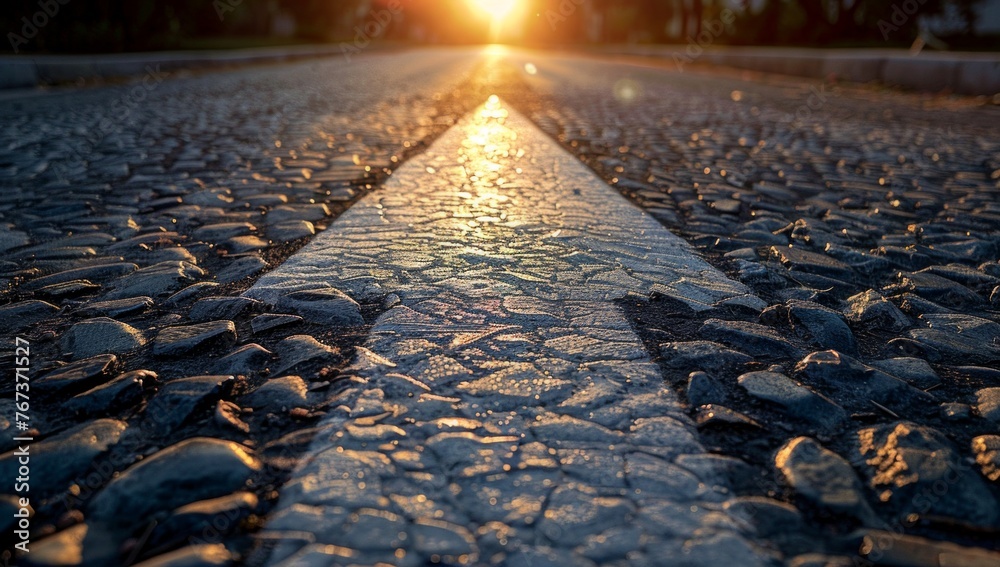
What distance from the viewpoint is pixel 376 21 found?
160 ft

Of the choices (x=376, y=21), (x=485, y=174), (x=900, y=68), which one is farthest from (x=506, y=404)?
(x=376, y=21)

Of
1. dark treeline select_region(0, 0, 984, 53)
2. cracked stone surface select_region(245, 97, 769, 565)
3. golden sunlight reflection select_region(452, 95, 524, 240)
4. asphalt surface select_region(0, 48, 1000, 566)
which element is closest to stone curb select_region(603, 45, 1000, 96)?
asphalt surface select_region(0, 48, 1000, 566)

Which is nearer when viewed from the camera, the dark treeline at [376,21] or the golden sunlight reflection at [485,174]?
the golden sunlight reflection at [485,174]

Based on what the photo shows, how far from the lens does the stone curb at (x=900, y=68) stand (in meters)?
9.55

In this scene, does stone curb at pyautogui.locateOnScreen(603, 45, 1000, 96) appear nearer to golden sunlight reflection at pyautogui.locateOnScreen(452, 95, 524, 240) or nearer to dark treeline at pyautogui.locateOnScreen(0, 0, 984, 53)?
golden sunlight reflection at pyautogui.locateOnScreen(452, 95, 524, 240)

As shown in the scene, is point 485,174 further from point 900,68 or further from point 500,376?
point 900,68

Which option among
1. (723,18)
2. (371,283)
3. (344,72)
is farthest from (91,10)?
(723,18)

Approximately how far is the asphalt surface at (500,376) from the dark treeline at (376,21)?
9.39 metres

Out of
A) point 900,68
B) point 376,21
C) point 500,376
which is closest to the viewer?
point 500,376

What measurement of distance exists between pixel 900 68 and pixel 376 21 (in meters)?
42.6

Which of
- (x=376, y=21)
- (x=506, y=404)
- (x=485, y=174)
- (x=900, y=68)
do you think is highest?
(x=376, y=21)

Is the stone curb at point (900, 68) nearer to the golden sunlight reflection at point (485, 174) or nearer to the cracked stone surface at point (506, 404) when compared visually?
the golden sunlight reflection at point (485, 174)

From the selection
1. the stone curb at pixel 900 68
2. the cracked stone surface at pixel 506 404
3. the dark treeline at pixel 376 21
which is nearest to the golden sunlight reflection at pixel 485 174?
the cracked stone surface at pixel 506 404

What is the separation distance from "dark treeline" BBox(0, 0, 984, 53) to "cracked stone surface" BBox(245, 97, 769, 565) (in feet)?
34.6
